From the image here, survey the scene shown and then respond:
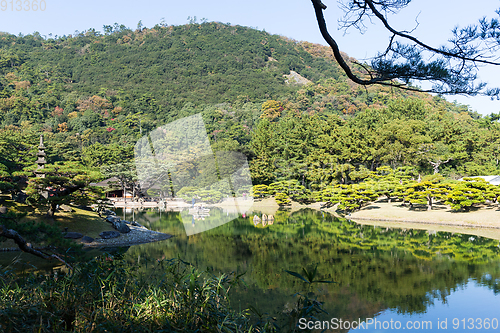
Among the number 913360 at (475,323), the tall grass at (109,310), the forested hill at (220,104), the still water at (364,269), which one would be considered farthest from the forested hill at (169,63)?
the tall grass at (109,310)

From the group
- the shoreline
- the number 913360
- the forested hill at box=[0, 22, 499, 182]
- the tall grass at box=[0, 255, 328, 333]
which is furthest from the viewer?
the forested hill at box=[0, 22, 499, 182]

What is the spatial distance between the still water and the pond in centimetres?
2

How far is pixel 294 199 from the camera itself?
21.8 m

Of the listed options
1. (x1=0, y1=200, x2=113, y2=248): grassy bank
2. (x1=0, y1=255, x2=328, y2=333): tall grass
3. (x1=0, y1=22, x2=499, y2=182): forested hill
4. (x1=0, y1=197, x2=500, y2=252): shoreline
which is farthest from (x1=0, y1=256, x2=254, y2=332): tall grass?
(x1=0, y1=200, x2=113, y2=248): grassy bank

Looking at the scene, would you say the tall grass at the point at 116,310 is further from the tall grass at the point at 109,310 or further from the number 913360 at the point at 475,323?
the number 913360 at the point at 475,323

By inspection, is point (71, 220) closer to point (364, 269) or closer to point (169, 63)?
point (364, 269)

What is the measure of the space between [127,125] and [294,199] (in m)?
22.8

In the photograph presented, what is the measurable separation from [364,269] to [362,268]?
0.26 feet

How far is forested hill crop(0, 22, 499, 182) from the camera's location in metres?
20.0

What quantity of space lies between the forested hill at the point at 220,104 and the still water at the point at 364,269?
323cm

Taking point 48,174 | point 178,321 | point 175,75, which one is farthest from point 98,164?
point 175,75

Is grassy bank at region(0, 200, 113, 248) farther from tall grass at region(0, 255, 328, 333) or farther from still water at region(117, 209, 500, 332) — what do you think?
tall grass at region(0, 255, 328, 333)

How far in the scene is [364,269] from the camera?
7.14 meters

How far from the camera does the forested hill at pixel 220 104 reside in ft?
65.7
